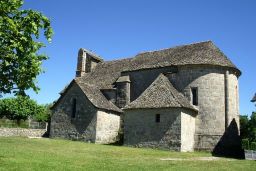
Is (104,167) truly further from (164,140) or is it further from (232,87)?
(232,87)

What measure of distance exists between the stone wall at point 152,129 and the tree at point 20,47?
14.6 m

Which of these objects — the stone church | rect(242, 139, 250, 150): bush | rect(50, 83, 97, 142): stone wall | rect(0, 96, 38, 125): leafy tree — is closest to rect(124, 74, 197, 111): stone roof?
the stone church

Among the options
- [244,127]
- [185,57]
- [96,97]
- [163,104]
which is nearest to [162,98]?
[163,104]

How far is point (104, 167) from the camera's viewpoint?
14047 millimetres

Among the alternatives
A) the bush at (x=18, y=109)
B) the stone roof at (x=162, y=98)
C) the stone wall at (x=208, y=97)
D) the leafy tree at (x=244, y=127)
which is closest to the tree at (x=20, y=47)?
the stone roof at (x=162, y=98)

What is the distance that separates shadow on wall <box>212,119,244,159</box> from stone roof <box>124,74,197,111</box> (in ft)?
12.7

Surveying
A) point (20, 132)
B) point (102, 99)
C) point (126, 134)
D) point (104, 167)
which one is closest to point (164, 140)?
point (126, 134)

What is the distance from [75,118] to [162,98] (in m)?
9.62

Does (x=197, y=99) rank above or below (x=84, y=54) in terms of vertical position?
below

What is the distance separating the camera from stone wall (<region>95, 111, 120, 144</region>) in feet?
99.5

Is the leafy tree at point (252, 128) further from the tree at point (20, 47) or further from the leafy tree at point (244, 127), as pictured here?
the tree at point (20, 47)

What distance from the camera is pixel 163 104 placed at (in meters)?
27.1

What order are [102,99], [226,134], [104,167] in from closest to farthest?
[104,167] < [226,134] < [102,99]

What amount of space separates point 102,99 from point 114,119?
8.18 ft
